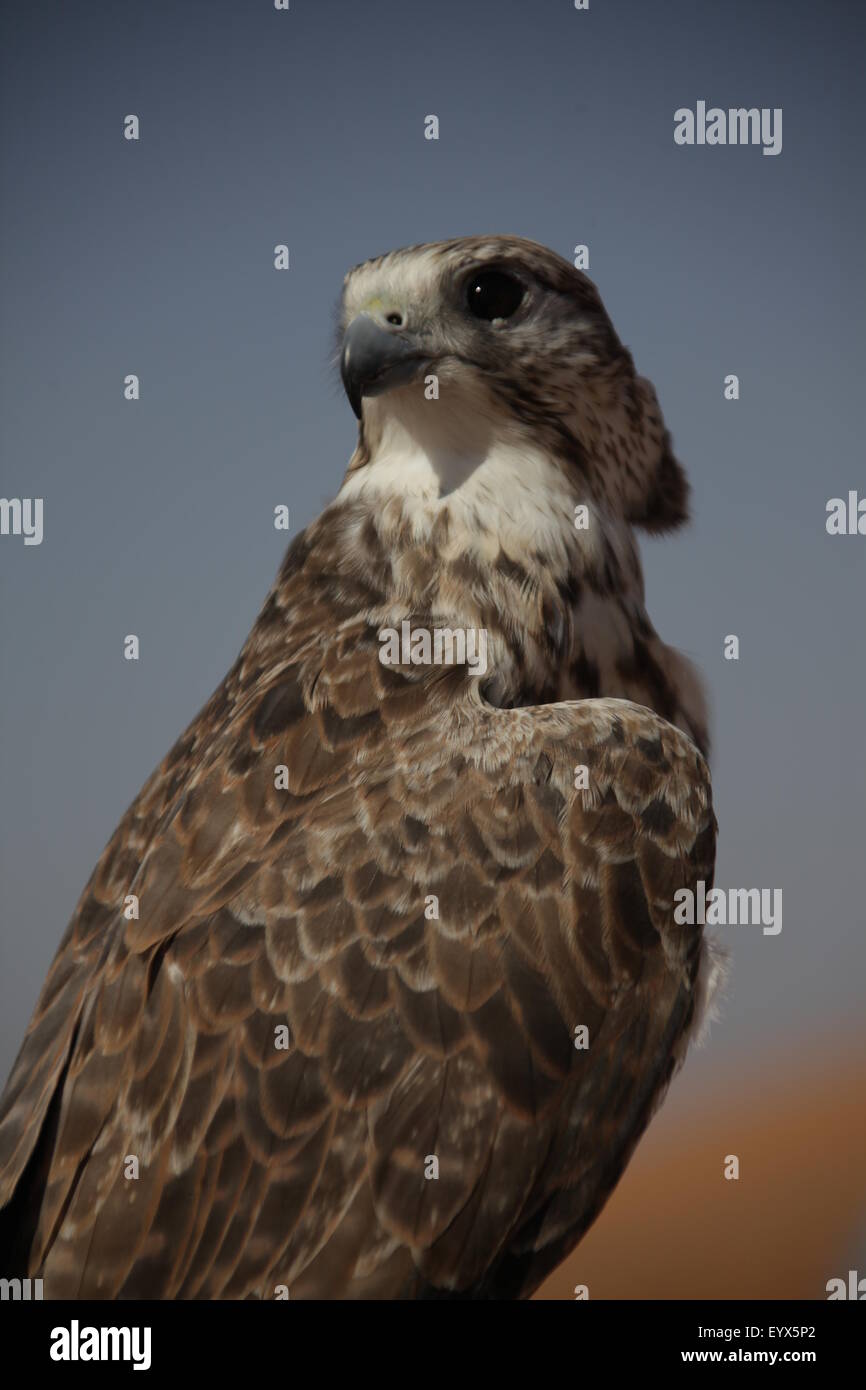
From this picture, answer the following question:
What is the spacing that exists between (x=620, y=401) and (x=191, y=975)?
1235 millimetres

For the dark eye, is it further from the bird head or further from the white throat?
the white throat

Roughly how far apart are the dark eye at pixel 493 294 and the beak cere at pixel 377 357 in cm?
13

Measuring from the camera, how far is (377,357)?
76.5 inches

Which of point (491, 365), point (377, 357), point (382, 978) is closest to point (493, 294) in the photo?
point (491, 365)

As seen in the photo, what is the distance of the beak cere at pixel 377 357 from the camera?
194 cm

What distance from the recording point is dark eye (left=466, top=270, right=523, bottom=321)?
1.98 meters

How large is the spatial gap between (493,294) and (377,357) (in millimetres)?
236

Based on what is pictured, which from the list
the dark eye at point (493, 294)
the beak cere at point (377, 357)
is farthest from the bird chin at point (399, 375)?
the dark eye at point (493, 294)

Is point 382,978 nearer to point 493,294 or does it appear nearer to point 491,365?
point 491,365

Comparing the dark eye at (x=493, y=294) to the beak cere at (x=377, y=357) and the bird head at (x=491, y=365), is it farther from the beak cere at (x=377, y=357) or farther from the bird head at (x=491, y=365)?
the beak cere at (x=377, y=357)
